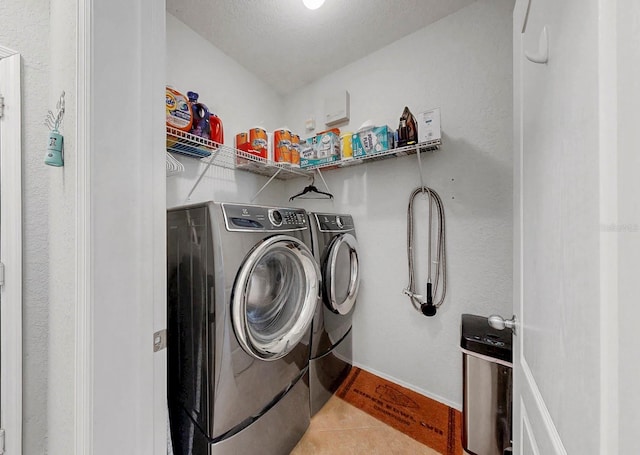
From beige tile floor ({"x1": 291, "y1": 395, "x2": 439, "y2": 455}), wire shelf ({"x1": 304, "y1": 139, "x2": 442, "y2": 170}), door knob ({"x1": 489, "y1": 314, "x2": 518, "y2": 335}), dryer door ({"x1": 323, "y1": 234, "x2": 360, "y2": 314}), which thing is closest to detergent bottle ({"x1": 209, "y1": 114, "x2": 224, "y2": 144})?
wire shelf ({"x1": 304, "y1": 139, "x2": 442, "y2": 170})

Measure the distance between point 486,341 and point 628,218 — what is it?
1245mm

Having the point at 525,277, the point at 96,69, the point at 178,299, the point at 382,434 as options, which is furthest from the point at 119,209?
the point at 382,434

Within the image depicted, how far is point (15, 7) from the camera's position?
112 cm

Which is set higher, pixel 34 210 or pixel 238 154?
pixel 238 154

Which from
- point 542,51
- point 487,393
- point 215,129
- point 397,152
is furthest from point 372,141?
point 487,393

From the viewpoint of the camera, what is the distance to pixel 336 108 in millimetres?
2129

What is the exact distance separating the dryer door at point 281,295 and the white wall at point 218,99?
0.88 metres

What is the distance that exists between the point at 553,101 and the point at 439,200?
1242mm

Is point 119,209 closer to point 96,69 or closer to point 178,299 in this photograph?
point 96,69

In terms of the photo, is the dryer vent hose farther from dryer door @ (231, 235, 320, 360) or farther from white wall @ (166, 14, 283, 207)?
white wall @ (166, 14, 283, 207)

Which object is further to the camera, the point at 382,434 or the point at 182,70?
the point at 182,70

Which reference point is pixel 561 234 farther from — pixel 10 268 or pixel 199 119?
pixel 10 268

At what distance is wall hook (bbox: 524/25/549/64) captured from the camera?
52 centimetres

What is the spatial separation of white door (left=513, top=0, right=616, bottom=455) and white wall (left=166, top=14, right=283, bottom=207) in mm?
1836
